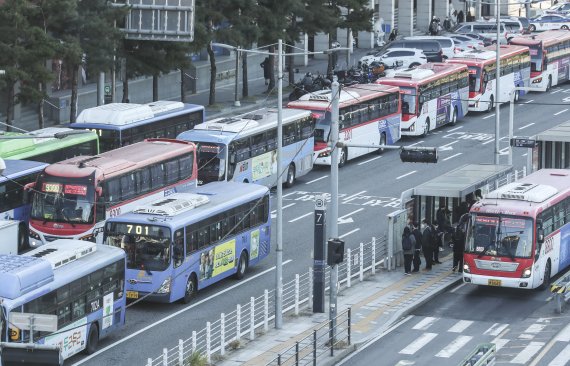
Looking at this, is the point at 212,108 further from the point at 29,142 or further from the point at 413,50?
the point at 29,142

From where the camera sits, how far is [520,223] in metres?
44.1

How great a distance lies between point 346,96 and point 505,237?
2353 centimetres

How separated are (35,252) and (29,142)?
52.5 ft

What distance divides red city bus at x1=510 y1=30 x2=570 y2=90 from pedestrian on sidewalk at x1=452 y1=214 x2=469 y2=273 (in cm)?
4151

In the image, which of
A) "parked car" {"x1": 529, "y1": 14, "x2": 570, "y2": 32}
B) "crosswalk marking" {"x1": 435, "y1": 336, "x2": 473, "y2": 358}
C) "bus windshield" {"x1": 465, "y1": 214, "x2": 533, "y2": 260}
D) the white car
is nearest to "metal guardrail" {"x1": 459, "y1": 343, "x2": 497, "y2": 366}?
"crosswalk marking" {"x1": 435, "y1": 336, "x2": 473, "y2": 358}

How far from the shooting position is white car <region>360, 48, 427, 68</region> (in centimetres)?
9050

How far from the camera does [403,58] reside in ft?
298

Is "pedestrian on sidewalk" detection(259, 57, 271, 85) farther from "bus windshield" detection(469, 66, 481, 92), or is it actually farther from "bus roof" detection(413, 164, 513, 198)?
"bus roof" detection(413, 164, 513, 198)

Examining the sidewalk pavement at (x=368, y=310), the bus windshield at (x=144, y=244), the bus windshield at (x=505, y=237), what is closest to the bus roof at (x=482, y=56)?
the sidewalk pavement at (x=368, y=310)

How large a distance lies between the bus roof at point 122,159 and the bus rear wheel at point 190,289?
19.0ft

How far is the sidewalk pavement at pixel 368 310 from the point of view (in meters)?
38.1

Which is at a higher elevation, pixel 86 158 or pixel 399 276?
pixel 86 158

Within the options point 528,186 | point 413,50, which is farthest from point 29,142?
point 413,50

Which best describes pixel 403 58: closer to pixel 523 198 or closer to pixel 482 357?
pixel 523 198
